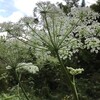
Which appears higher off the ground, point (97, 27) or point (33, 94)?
point (97, 27)

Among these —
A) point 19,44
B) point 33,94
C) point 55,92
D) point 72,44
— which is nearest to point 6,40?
point 19,44

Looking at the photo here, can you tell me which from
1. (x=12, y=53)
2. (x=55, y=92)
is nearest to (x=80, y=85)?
(x=55, y=92)

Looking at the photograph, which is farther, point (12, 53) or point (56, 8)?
point (12, 53)

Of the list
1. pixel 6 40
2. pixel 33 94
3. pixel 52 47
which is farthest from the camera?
pixel 33 94

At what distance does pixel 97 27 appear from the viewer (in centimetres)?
405

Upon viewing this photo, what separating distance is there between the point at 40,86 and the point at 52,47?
492 inches

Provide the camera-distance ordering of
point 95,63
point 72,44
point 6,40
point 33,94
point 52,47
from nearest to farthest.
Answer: point 52,47 < point 72,44 < point 6,40 < point 33,94 < point 95,63

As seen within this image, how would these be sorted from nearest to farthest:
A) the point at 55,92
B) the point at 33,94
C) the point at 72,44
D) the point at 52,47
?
1. the point at 52,47
2. the point at 72,44
3. the point at 33,94
4. the point at 55,92

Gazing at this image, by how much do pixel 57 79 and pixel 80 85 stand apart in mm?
1366

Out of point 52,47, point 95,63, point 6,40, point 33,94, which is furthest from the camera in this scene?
point 95,63

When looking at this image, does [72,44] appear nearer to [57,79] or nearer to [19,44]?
[19,44]

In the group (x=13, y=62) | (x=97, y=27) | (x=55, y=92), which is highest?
(x=97, y=27)

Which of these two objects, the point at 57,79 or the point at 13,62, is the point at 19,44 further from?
the point at 57,79

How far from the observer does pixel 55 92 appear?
52.0ft
